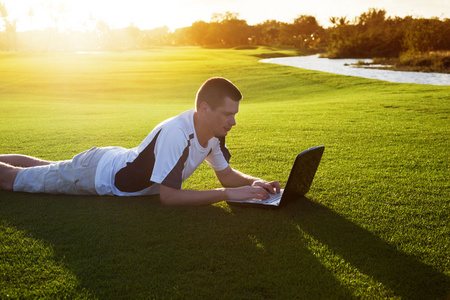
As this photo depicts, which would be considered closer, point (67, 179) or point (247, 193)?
point (247, 193)

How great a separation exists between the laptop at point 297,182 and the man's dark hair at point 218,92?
822 millimetres

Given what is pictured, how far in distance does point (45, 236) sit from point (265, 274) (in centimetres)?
185

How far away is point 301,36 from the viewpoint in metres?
80.6

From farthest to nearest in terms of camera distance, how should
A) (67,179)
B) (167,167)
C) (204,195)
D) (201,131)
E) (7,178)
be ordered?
(7,178) < (67,179) < (201,131) < (204,195) < (167,167)

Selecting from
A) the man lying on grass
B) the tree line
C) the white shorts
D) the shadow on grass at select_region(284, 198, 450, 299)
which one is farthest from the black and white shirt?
the tree line

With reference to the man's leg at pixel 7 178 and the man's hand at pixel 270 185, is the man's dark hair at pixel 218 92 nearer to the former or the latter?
the man's hand at pixel 270 185

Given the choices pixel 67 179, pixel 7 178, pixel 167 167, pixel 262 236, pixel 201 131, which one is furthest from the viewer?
pixel 7 178

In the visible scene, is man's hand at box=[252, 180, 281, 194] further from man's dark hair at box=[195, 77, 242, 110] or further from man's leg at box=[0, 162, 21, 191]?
man's leg at box=[0, 162, 21, 191]

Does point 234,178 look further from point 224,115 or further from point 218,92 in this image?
point 218,92

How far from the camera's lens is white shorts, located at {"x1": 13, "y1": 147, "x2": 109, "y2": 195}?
4293 millimetres

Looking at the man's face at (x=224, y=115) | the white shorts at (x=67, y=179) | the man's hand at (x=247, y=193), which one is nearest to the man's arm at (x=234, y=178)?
the man's hand at (x=247, y=193)

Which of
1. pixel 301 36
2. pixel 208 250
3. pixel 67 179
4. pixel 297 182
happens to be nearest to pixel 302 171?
pixel 297 182

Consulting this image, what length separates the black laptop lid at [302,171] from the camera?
136 inches

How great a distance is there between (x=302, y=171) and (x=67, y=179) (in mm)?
2438
